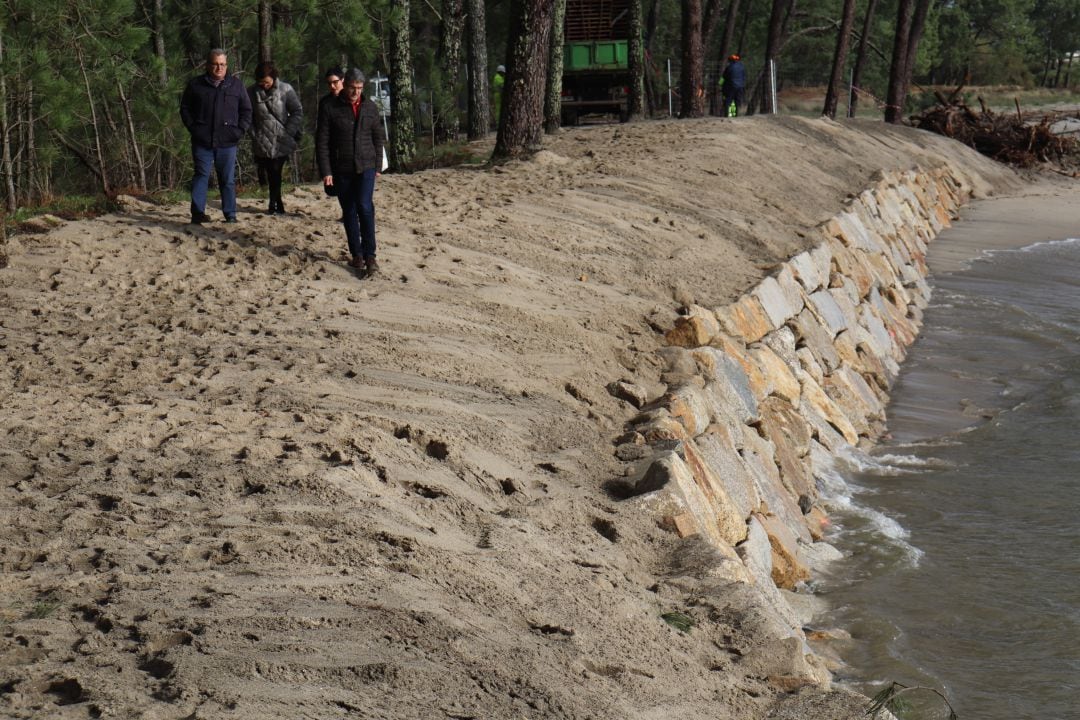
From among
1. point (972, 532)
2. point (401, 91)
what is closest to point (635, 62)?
point (401, 91)

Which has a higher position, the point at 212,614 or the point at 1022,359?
the point at 212,614

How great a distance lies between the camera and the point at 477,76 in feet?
70.2

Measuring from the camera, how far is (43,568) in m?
4.20

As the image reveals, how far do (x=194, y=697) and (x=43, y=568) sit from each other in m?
1.05

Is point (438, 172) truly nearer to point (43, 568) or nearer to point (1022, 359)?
point (1022, 359)

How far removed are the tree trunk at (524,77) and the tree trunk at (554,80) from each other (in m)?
4.30

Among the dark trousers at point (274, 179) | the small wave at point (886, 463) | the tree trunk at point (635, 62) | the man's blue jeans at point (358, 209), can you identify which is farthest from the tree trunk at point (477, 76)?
the small wave at point (886, 463)

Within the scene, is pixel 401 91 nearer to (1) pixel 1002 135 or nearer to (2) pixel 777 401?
(2) pixel 777 401

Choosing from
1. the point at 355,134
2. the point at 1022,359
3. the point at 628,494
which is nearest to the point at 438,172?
the point at 355,134

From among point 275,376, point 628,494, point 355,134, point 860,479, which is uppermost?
point 355,134

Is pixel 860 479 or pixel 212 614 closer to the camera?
pixel 212 614

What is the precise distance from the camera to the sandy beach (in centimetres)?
380

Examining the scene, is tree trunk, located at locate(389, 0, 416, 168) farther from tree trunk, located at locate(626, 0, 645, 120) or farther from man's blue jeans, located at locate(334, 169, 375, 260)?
man's blue jeans, located at locate(334, 169, 375, 260)

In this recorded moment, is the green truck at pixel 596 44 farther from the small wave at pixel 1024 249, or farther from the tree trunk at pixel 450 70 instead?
the small wave at pixel 1024 249
